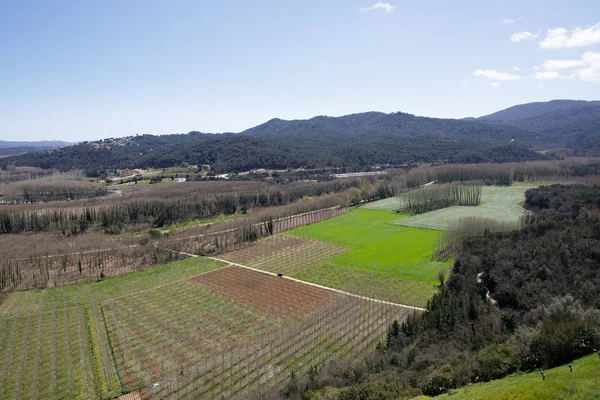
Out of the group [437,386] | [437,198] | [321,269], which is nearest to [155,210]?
[321,269]

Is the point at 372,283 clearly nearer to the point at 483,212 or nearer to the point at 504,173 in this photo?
the point at 483,212

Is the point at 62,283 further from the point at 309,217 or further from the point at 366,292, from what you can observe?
the point at 309,217

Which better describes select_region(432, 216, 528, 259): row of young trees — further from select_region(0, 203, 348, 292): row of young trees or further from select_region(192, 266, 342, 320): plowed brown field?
select_region(0, 203, 348, 292): row of young trees

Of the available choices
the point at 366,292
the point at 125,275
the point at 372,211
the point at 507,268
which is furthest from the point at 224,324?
the point at 372,211

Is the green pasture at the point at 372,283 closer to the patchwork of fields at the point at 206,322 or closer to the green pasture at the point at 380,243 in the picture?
the patchwork of fields at the point at 206,322

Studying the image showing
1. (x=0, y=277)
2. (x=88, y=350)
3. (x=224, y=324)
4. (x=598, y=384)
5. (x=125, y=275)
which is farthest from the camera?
(x=125, y=275)
